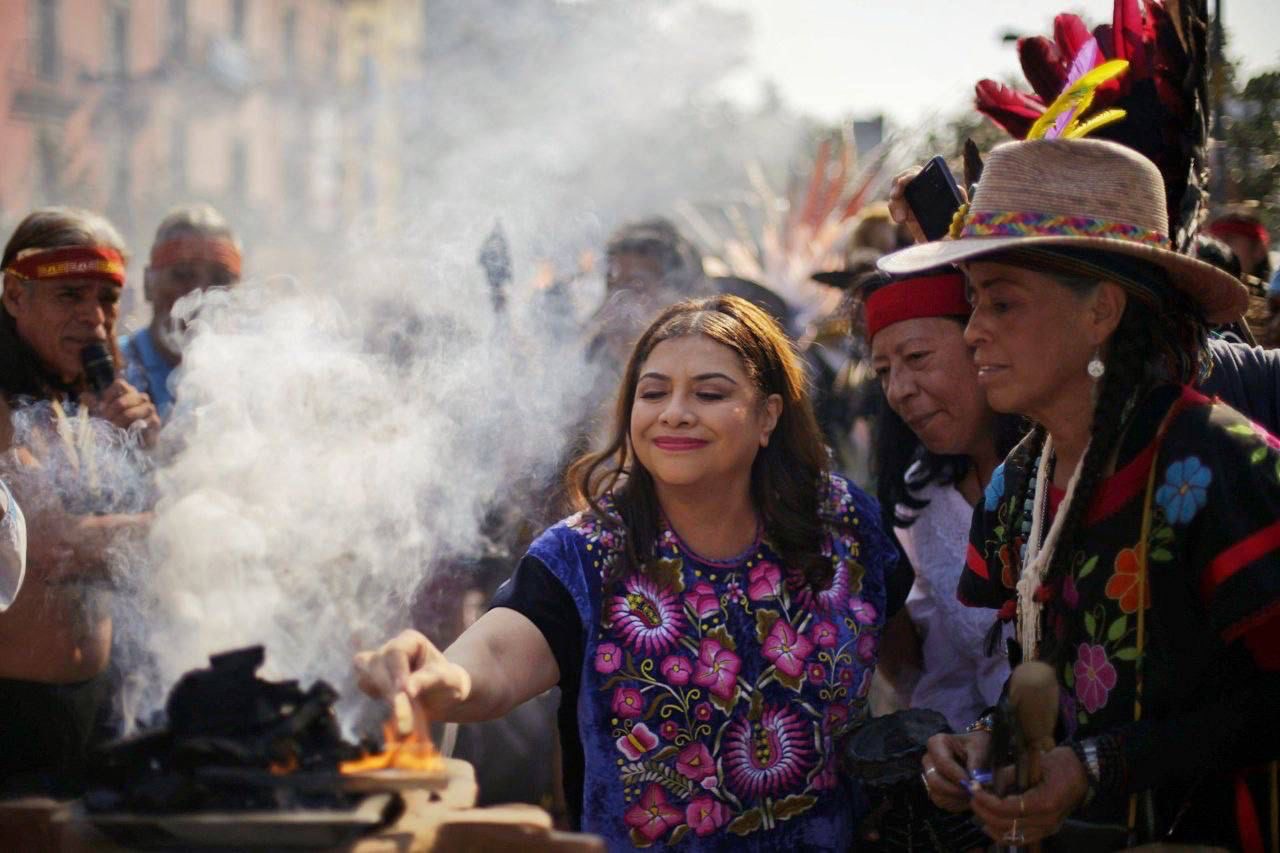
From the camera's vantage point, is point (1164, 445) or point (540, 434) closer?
point (1164, 445)

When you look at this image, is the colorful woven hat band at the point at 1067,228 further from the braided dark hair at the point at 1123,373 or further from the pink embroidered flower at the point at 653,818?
the pink embroidered flower at the point at 653,818

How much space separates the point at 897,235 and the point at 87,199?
15449 millimetres

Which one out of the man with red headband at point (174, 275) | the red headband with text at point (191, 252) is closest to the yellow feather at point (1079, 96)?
the man with red headband at point (174, 275)

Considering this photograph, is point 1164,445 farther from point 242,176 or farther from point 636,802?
point 242,176

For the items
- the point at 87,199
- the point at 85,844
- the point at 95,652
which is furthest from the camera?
the point at 87,199

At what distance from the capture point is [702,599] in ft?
10.3

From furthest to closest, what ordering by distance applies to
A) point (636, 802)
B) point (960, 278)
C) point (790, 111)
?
point (790, 111) → point (960, 278) → point (636, 802)

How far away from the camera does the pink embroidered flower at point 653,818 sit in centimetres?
299

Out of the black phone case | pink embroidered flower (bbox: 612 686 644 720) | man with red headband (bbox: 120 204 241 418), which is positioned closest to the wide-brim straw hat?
the black phone case

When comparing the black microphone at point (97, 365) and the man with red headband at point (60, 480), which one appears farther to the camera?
the black microphone at point (97, 365)

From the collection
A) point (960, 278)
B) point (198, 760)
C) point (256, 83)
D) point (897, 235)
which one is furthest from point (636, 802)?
point (256, 83)

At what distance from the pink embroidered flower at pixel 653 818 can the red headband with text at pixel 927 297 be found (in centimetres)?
163

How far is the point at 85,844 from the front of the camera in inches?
82.4

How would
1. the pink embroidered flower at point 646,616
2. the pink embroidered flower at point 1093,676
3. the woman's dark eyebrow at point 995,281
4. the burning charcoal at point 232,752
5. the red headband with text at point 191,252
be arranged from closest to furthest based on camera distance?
the burning charcoal at point 232,752
the pink embroidered flower at point 1093,676
the woman's dark eyebrow at point 995,281
the pink embroidered flower at point 646,616
the red headband with text at point 191,252
